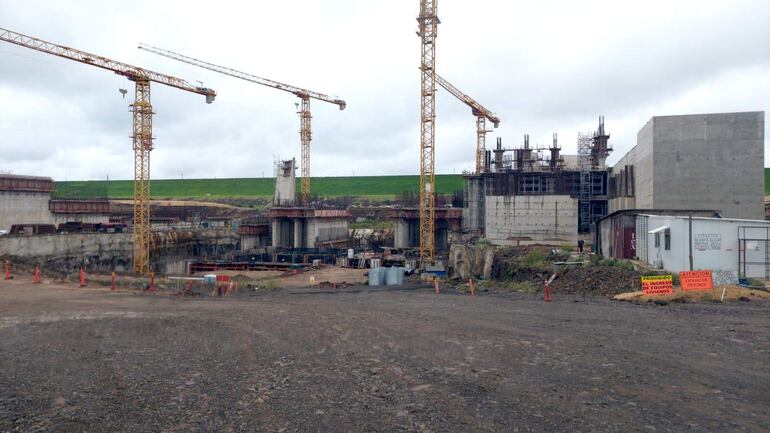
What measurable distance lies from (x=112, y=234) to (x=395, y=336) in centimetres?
4134

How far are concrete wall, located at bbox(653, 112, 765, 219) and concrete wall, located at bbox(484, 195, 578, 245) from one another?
1180cm

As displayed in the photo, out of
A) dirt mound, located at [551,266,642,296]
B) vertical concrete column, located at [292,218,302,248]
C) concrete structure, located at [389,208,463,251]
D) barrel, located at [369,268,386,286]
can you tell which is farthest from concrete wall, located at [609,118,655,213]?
vertical concrete column, located at [292,218,302,248]

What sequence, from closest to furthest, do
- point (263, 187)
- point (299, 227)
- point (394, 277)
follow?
point (394, 277), point (299, 227), point (263, 187)

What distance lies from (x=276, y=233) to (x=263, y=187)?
10180 centimetres

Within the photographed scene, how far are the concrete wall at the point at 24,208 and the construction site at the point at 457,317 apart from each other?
136 mm

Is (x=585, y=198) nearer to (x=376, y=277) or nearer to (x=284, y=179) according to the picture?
(x=376, y=277)

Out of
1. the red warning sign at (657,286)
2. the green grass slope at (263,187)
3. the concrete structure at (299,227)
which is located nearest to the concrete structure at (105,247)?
the concrete structure at (299,227)

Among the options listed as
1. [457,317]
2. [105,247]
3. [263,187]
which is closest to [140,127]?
[105,247]

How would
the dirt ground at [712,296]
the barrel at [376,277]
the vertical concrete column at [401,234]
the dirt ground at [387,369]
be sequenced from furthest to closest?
the vertical concrete column at [401,234] < the barrel at [376,277] < the dirt ground at [712,296] < the dirt ground at [387,369]

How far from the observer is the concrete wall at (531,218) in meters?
43.4

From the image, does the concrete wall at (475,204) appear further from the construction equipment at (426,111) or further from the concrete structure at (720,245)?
→ the concrete structure at (720,245)

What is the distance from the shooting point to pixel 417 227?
5678 centimetres

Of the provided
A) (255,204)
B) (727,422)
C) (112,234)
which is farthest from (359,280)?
(255,204)

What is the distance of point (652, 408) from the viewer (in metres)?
8.73
